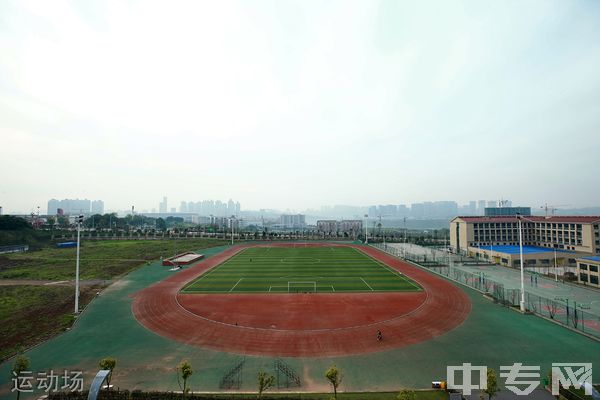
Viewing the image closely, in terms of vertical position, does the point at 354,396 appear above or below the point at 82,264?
below

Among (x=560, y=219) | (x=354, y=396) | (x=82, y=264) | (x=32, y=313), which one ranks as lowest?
(x=354, y=396)

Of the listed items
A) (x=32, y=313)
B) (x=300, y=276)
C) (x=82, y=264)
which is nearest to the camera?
(x=32, y=313)

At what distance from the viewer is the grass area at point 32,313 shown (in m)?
20.8

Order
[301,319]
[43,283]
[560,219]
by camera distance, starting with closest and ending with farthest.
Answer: [301,319] < [43,283] < [560,219]

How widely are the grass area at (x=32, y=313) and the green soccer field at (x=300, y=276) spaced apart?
11.1 meters

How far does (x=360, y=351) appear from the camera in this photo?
63.4 feet

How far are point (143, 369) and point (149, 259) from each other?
42.8 metres

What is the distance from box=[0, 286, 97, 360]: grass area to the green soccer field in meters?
11.1

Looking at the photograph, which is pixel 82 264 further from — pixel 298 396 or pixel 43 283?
pixel 298 396

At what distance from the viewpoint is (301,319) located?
24.7 m

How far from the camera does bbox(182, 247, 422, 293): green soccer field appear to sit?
34.3 m

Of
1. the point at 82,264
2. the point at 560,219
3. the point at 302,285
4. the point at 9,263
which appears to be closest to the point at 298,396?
the point at 302,285

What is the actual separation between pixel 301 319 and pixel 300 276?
15962mm

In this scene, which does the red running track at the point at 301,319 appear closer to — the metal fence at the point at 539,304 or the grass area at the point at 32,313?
the metal fence at the point at 539,304
